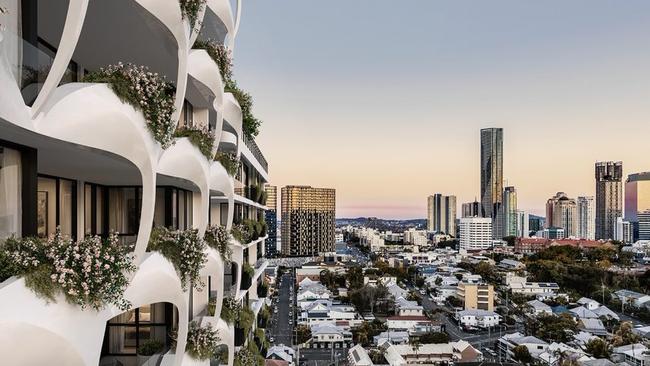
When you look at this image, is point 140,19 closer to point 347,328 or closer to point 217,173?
point 217,173

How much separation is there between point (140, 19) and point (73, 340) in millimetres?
3491

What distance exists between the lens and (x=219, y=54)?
9.40m

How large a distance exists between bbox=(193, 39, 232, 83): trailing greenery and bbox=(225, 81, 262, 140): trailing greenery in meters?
2.05

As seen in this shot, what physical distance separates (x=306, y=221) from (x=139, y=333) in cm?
15326

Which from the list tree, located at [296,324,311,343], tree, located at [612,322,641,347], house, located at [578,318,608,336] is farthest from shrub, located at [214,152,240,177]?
house, located at [578,318,608,336]

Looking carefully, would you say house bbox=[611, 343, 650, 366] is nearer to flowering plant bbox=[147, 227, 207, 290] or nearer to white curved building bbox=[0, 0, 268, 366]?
white curved building bbox=[0, 0, 268, 366]

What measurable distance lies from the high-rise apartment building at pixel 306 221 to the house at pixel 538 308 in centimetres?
8875

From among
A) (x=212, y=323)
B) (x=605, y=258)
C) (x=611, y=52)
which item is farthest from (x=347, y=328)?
(x=605, y=258)

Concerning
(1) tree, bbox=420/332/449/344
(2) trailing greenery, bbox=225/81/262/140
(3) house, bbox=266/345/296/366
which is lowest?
(1) tree, bbox=420/332/449/344

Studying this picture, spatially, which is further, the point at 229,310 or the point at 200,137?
the point at 229,310

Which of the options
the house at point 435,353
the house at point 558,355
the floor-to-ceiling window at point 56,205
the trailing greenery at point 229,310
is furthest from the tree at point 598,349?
the floor-to-ceiling window at point 56,205

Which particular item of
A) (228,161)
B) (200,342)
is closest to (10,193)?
(200,342)

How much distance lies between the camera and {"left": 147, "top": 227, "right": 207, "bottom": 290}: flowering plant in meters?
6.90

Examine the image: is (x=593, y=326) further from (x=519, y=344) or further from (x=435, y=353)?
(x=435, y=353)
